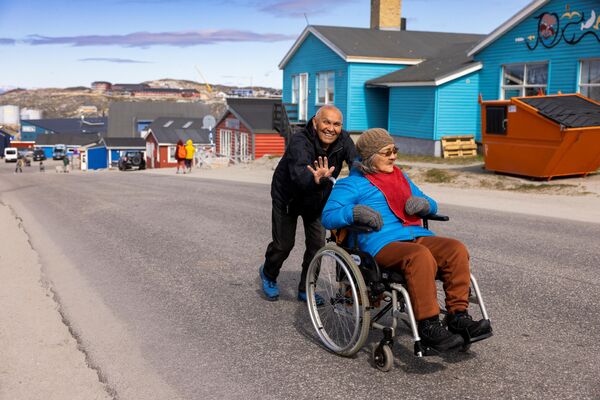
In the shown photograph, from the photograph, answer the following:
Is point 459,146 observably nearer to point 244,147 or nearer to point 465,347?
point 465,347

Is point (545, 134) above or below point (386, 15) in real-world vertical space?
below

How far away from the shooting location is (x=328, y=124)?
16.6 ft

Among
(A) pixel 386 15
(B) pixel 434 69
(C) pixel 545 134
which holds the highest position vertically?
(A) pixel 386 15

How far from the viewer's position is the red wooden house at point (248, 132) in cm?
4000

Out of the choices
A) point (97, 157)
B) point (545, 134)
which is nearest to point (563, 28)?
point (545, 134)

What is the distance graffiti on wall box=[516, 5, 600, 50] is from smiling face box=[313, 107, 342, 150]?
55.5 ft

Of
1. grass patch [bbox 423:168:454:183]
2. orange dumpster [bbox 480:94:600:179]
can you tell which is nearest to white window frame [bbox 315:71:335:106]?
grass patch [bbox 423:168:454:183]

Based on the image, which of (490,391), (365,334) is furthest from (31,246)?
(490,391)

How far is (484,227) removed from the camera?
9.81 meters

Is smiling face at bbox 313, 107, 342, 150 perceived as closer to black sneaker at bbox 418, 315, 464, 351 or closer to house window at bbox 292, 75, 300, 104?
black sneaker at bbox 418, 315, 464, 351

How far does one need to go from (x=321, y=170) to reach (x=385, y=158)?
0.56 metres

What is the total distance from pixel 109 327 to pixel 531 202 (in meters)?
9.90

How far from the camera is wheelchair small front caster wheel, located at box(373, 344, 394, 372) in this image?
4168 millimetres

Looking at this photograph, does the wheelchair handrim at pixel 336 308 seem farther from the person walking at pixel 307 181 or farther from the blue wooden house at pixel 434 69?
the blue wooden house at pixel 434 69
